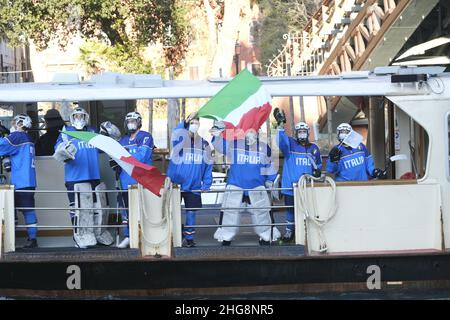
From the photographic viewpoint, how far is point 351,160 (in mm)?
10703

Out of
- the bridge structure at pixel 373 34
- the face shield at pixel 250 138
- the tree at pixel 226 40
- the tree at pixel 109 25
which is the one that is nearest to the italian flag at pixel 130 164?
the face shield at pixel 250 138

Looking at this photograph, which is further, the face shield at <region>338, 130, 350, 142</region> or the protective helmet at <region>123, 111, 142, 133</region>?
the face shield at <region>338, 130, 350, 142</region>

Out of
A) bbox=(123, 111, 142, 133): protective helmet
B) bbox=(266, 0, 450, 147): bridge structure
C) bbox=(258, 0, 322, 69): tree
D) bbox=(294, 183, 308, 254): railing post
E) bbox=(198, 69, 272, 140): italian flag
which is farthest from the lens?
bbox=(258, 0, 322, 69): tree

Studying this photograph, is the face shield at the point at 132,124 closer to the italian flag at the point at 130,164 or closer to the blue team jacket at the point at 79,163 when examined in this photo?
the blue team jacket at the point at 79,163

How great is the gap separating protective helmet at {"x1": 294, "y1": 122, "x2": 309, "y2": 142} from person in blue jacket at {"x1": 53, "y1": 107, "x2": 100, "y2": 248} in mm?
2249

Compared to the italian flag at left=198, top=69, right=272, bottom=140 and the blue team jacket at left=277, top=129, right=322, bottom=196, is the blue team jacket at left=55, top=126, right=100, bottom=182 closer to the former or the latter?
the italian flag at left=198, top=69, right=272, bottom=140

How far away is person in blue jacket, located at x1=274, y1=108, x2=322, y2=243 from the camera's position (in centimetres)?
1063

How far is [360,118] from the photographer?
40.5 feet

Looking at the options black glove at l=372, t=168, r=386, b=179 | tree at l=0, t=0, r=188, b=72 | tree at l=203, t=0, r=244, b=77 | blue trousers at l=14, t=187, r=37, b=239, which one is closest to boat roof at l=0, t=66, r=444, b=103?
black glove at l=372, t=168, r=386, b=179

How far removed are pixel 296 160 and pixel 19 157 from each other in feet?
9.95

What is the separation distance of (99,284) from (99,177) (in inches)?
53.8

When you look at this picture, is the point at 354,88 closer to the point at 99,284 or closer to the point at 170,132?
the point at 170,132

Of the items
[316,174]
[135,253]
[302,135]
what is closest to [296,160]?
[302,135]

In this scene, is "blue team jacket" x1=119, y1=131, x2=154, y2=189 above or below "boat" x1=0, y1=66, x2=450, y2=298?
above
